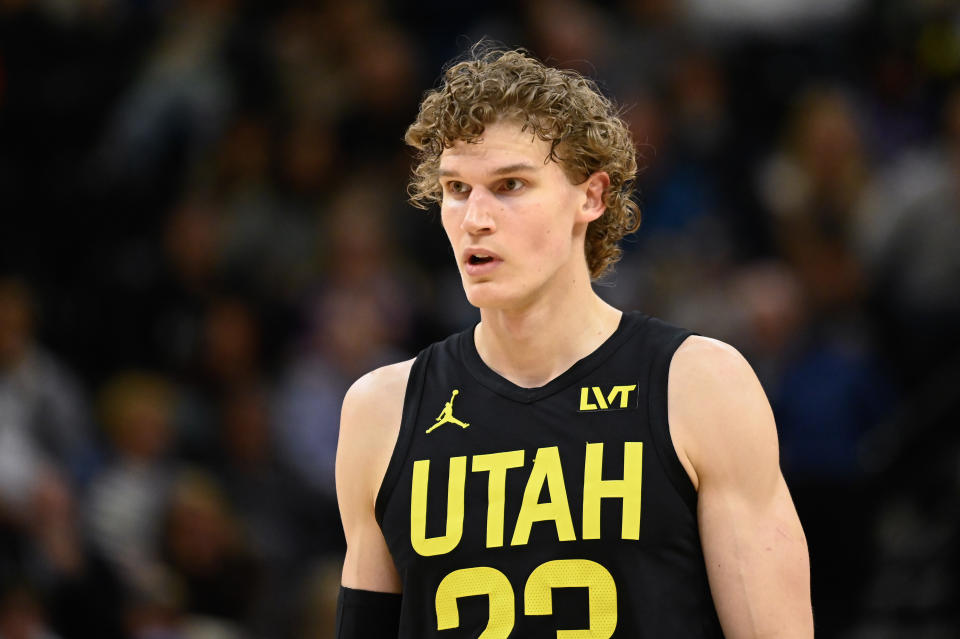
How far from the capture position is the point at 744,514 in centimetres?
332

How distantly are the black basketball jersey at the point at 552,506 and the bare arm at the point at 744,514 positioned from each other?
0.05 m

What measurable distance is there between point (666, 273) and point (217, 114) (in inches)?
123

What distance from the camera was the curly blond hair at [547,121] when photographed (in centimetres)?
362

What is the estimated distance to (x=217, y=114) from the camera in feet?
29.1

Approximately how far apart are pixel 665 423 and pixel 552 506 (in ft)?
1.12

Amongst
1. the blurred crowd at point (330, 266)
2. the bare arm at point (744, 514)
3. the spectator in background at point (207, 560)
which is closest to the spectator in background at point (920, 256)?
the blurred crowd at point (330, 266)

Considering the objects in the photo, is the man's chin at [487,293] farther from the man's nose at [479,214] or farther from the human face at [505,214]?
the man's nose at [479,214]

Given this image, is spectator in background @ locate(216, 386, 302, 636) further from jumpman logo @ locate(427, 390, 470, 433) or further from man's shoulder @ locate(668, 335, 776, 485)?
man's shoulder @ locate(668, 335, 776, 485)

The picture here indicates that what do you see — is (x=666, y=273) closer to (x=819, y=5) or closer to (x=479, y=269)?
(x=819, y=5)

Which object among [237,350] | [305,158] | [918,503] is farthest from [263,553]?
[918,503]

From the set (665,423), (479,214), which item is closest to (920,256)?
(665,423)

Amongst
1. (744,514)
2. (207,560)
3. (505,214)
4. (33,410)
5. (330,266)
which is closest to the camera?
(744,514)

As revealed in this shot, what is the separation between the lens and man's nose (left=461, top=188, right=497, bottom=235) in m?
3.52

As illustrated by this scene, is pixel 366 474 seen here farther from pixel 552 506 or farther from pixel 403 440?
pixel 552 506
